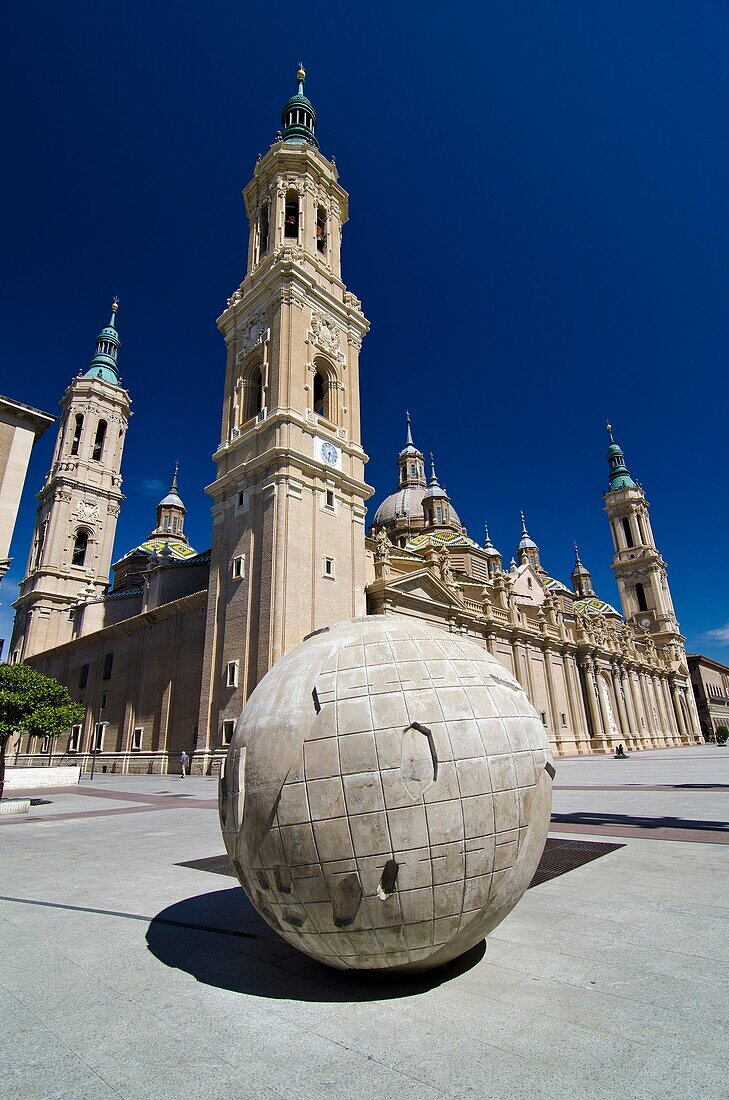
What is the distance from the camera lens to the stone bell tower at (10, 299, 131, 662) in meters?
52.1

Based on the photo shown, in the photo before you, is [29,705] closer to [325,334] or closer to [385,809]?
[385,809]

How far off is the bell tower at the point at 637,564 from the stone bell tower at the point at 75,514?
7035cm

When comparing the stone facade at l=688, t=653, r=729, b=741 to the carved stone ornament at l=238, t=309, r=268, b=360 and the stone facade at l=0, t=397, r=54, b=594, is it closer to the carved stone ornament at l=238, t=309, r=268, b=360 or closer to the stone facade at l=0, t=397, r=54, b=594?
the carved stone ornament at l=238, t=309, r=268, b=360

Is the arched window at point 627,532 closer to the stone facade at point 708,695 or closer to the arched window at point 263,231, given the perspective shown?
the stone facade at point 708,695

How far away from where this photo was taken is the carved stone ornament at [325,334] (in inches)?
1298

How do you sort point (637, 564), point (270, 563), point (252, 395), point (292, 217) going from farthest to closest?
point (637, 564)
point (292, 217)
point (252, 395)
point (270, 563)

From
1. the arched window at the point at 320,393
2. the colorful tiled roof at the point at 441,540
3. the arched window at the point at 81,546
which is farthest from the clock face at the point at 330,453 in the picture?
the arched window at the point at 81,546

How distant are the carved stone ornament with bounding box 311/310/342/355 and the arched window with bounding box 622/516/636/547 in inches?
2662

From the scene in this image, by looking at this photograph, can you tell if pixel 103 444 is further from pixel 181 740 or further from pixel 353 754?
pixel 353 754

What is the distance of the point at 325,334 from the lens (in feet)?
111

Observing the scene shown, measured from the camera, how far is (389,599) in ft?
107

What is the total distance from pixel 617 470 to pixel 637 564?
1730cm

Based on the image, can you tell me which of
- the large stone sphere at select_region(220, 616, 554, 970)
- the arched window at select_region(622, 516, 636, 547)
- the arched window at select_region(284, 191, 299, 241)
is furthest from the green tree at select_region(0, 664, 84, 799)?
the arched window at select_region(622, 516, 636, 547)

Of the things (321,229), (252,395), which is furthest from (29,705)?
(321,229)
